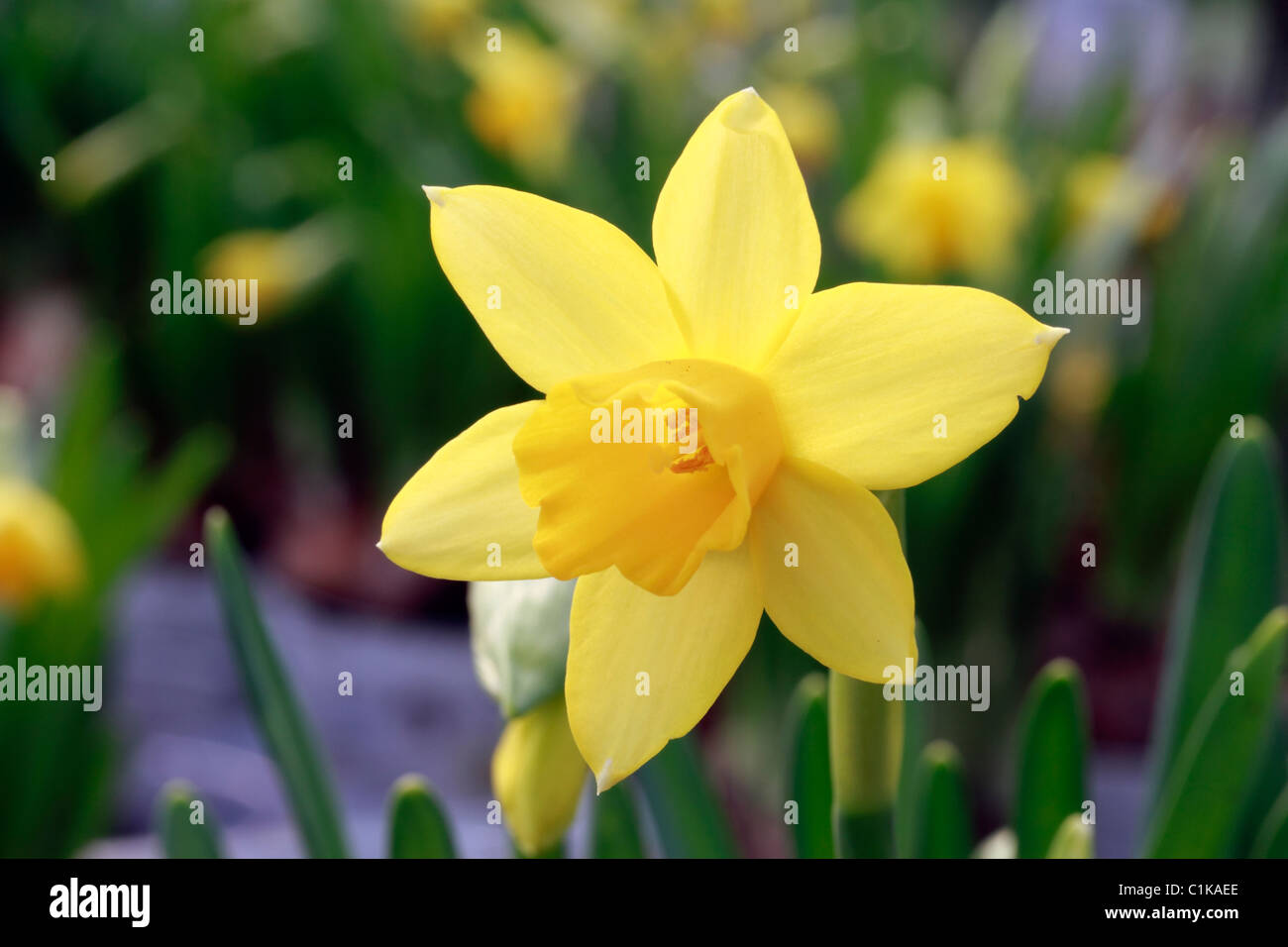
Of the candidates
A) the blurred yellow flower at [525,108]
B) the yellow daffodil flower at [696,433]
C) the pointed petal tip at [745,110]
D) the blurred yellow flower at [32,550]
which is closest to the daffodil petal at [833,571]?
the yellow daffodil flower at [696,433]

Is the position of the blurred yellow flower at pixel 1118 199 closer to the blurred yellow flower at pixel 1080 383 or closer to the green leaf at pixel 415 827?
the blurred yellow flower at pixel 1080 383

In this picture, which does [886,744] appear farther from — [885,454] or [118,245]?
[118,245]

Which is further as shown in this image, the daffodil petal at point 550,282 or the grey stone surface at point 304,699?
the grey stone surface at point 304,699

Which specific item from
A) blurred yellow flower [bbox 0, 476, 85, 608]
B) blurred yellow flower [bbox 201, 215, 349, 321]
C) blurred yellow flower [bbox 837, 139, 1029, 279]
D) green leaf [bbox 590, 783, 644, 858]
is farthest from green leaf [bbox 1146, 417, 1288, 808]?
blurred yellow flower [bbox 201, 215, 349, 321]

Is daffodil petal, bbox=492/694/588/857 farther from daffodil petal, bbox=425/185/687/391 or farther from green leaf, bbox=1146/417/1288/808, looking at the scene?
green leaf, bbox=1146/417/1288/808

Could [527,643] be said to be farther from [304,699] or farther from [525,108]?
[525,108]

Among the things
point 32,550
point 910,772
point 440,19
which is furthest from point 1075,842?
point 440,19
